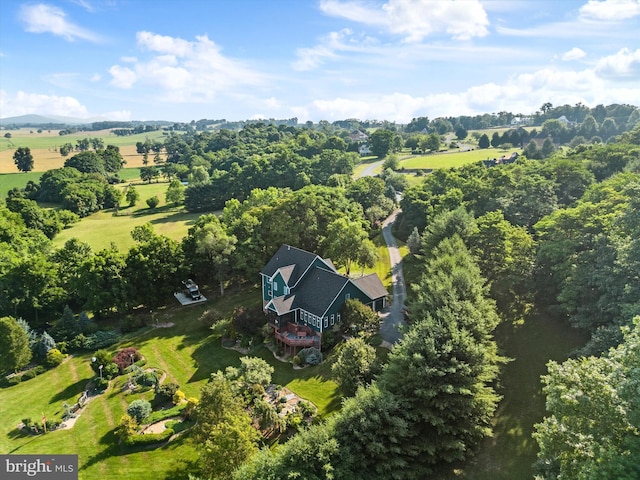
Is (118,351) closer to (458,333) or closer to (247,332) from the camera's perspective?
(247,332)

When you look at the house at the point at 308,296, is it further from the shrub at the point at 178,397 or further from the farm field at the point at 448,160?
the farm field at the point at 448,160

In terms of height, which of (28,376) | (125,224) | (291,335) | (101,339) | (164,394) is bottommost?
(28,376)

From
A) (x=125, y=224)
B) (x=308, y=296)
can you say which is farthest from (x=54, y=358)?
(x=125, y=224)

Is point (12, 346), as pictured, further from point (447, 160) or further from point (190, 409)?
point (447, 160)

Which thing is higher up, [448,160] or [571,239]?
[448,160]

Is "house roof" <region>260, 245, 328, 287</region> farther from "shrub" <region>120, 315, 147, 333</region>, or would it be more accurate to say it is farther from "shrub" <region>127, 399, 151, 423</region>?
"shrub" <region>127, 399, 151, 423</region>

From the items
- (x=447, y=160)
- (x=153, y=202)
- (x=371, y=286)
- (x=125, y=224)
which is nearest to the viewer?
(x=371, y=286)

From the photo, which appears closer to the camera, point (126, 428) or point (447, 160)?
point (126, 428)

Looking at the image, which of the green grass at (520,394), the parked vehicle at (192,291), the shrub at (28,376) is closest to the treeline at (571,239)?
the green grass at (520,394)
